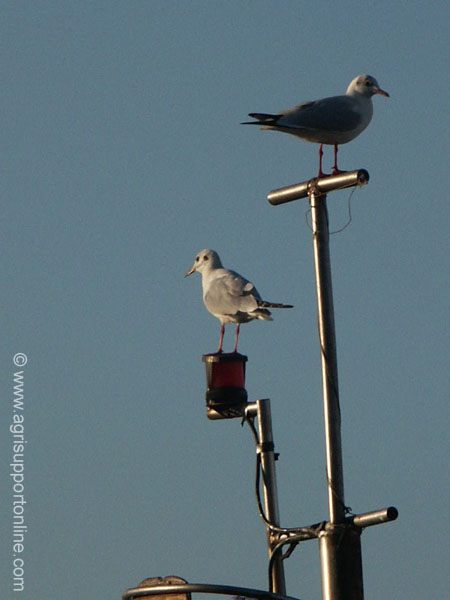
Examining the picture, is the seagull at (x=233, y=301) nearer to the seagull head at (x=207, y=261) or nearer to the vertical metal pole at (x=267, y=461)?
the seagull head at (x=207, y=261)

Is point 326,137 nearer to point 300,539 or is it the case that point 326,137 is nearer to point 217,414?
point 217,414

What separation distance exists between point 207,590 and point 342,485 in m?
1.69

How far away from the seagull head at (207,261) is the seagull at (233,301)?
616mm

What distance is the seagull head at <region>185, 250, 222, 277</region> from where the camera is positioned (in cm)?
1312

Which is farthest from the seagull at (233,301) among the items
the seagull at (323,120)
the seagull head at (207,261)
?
the seagull at (323,120)

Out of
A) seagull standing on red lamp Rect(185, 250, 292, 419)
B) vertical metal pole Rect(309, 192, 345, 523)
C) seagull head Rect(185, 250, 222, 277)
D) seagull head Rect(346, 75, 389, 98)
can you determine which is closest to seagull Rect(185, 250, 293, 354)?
seagull standing on red lamp Rect(185, 250, 292, 419)

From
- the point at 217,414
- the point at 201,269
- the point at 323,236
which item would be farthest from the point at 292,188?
the point at 201,269

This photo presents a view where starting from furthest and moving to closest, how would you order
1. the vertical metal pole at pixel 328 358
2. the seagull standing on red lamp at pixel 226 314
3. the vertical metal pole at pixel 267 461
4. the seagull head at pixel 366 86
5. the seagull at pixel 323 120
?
the seagull head at pixel 366 86 < the seagull at pixel 323 120 < the seagull standing on red lamp at pixel 226 314 < the vertical metal pole at pixel 267 461 < the vertical metal pole at pixel 328 358

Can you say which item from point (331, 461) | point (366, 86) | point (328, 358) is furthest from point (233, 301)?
point (331, 461)

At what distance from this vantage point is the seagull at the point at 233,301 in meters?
11.4

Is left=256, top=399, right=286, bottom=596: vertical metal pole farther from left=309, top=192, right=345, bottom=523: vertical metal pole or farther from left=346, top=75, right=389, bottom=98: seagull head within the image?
left=346, top=75, right=389, bottom=98: seagull head

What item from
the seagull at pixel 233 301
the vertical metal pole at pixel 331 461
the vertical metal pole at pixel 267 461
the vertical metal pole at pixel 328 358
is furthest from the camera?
the seagull at pixel 233 301

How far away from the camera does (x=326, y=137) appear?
10.6 meters

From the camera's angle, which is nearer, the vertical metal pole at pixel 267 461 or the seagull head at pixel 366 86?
the vertical metal pole at pixel 267 461
